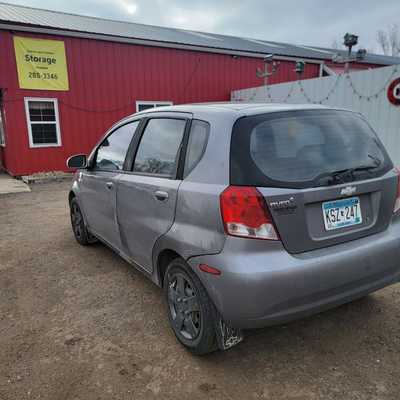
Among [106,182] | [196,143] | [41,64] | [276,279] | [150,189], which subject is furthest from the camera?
[41,64]

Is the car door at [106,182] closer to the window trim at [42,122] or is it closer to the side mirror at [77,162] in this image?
the side mirror at [77,162]

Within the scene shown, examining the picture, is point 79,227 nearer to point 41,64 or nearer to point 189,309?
point 189,309

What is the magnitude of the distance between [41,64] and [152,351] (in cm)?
1013

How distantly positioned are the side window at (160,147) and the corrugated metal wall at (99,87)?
882 cm

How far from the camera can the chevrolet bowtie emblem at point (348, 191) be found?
2076mm

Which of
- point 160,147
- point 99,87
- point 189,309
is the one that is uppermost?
point 99,87

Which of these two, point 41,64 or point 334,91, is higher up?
point 41,64

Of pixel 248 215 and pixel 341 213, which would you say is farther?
pixel 341 213

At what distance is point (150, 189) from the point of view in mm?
2566

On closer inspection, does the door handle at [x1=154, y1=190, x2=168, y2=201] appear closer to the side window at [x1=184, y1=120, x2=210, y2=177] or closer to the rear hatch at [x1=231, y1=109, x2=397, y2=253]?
the side window at [x1=184, y1=120, x2=210, y2=177]

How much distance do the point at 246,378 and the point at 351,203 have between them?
125 cm

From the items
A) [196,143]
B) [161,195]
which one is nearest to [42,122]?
[161,195]

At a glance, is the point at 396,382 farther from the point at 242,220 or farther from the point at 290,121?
the point at 290,121

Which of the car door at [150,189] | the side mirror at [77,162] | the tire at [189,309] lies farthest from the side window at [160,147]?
the side mirror at [77,162]
